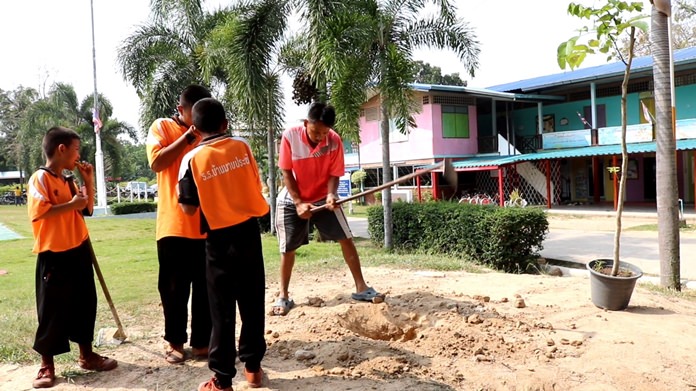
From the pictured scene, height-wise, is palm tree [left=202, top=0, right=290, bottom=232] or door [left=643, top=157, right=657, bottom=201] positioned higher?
palm tree [left=202, top=0, right=290, bottom=232]

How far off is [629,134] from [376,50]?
13972 millimetres

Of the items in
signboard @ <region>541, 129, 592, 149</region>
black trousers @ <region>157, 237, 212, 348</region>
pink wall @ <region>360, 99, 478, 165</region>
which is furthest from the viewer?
pink wall @ <region>360, 99, 478, 165</region>

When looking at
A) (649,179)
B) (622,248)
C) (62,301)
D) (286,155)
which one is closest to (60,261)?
(62,301)

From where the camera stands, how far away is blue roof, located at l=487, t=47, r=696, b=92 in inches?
731

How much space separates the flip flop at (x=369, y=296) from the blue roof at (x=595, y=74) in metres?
17.5

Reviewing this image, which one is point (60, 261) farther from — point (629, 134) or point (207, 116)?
point (629, 134)

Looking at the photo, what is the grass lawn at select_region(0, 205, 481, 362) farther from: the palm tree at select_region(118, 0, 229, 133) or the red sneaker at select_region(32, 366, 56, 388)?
the palm tree at select_region(118, 0, 229, 133)

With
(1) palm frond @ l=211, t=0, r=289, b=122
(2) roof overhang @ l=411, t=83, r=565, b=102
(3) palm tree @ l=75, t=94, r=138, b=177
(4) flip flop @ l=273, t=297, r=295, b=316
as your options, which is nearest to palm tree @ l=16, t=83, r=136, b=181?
→ (3) palm tree @ l=75, t=94, r=138, b=177

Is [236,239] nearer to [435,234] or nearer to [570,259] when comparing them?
[435,234]

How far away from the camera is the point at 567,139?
2233 cm

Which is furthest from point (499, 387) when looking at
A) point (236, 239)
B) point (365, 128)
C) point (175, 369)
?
point (365, 128)

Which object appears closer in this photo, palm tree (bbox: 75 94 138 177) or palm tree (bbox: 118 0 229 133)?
palm tree (bbox: 118 0 229 133)

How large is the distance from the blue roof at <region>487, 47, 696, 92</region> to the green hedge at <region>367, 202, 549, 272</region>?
13308 millimetres

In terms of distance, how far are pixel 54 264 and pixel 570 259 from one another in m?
8.88
